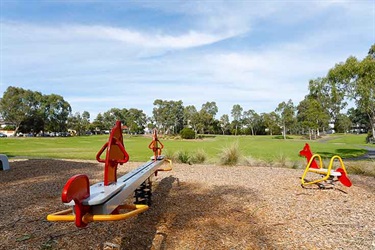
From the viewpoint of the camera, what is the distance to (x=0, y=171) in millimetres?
8820

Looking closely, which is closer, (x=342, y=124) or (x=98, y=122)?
(x=342, y=124)

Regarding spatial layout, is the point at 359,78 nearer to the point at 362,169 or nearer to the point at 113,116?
the point at 362,169

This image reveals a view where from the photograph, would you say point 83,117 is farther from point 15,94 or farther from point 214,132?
point 214,132

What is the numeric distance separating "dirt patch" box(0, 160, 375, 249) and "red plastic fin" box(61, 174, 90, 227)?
1.24m

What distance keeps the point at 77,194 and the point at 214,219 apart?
2515 mm

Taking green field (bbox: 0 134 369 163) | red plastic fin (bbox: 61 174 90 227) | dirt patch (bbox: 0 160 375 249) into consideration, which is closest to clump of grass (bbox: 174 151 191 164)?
green field (bbox: 0 134 369 163)

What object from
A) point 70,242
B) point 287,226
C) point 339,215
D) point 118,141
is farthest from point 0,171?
point 339,215

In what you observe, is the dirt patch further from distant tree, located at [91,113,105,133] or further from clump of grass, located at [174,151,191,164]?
distant tree, located at [91,113,105,133]

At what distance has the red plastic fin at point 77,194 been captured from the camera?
6.66 feet

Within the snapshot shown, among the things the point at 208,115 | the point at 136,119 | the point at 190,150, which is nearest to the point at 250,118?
the point at 208,115

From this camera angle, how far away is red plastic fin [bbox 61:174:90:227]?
203 centimetres

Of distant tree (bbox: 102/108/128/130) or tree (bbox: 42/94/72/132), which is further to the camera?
distant tree (bbox: 102/108/128/130)

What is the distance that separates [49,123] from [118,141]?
3072 inches

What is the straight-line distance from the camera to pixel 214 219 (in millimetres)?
4176
